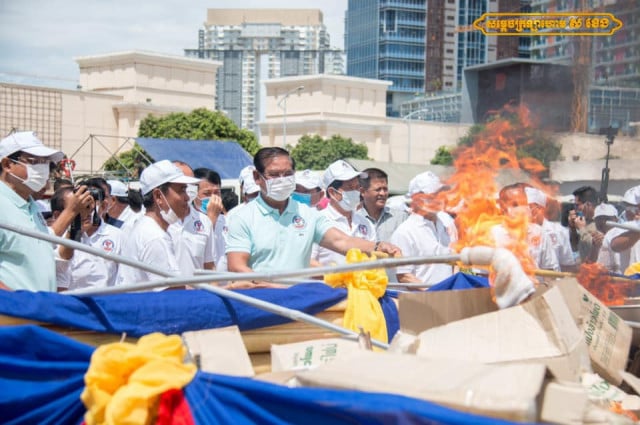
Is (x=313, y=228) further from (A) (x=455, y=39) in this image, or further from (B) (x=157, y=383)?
(A) (x=455, y=39)

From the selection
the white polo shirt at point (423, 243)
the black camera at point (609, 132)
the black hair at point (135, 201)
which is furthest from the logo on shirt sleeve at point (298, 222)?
the black camera at point (609, 132)

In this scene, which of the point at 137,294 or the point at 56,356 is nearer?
the point at 56,356

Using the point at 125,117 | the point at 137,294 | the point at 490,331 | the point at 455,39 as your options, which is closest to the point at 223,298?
the point at 137,294

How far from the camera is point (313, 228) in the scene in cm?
586

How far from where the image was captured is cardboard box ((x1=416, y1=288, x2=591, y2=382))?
3.62 m

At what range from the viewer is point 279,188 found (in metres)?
5.89

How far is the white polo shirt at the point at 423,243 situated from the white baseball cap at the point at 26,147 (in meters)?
2.85

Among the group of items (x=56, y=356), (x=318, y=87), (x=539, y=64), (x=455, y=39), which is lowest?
(x=56, y=356)

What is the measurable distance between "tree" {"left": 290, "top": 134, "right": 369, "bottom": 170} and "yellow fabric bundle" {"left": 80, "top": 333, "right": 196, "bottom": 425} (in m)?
59.4

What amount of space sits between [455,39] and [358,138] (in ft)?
278

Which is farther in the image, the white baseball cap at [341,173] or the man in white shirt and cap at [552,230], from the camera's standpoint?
the white baseball cap at [341,173]

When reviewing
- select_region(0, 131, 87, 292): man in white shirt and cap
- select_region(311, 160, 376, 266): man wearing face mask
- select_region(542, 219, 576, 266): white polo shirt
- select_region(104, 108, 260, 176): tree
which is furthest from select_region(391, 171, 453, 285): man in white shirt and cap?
select_region(104, 108, 260, 176): tree

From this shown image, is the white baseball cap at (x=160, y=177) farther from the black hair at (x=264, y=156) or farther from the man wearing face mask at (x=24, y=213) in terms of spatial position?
the man wearing face mask at (x=24, y=213)

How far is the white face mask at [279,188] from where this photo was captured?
587 centimetres
